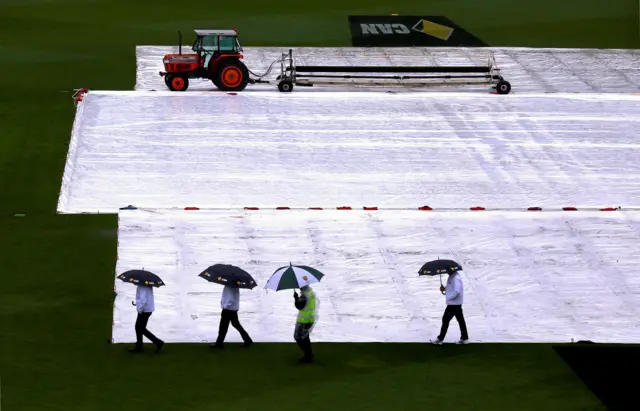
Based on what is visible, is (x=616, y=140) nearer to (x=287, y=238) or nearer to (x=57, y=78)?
(x=287, y=238)

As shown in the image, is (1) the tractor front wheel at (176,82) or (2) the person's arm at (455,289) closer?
(2) the person's arm at (455,289)

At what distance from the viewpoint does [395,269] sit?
3100 centimetres

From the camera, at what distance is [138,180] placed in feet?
121

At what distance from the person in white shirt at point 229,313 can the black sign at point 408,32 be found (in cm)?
2897

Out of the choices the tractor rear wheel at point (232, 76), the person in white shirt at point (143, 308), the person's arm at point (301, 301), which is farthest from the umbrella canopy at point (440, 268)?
the tractor rear wheel at point (232, 76)

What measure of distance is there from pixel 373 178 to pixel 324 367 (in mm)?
12459

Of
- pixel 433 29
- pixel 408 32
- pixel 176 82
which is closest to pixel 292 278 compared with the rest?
pixel 176 82

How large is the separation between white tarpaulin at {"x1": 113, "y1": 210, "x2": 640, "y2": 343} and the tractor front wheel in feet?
37.1

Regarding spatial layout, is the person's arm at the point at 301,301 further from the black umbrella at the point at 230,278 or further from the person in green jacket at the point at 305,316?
the black umbrella at the point at 230,278

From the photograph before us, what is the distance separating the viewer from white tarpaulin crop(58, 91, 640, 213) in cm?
3612

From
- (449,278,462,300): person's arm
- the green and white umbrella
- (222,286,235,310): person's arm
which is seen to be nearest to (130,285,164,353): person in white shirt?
(222,286,235,310): person's arm

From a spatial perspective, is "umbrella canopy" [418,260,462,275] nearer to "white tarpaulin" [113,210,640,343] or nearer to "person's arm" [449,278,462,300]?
"person's arm" [449,278,462,300]

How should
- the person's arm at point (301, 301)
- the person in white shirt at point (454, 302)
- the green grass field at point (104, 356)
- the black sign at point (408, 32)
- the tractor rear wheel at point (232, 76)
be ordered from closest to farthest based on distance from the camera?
1. the green grass field at point (104, 356)
2. the person's arm at point (301, 301)
3. the person in white shirt at point (454, 302)
4. the tractor rear wheel at point (232, 76)
5. the black sign at point (408, 32)

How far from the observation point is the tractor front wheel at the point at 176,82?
4481 cm
